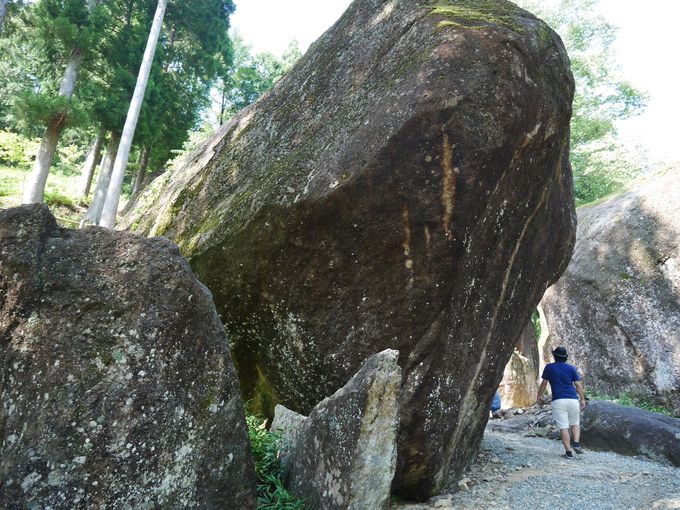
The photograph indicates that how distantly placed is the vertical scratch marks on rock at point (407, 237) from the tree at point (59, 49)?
13.4 meters

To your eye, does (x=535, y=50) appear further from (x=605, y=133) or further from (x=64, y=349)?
(x=605, y=133)

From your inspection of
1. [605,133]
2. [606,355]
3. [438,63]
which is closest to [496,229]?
[438,63]

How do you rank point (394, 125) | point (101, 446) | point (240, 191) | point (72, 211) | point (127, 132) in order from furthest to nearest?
1. point (72, 211)
2. point (127, 132)
3. point (240, 191)
4. point (394, 125)
5. point (101, 446)

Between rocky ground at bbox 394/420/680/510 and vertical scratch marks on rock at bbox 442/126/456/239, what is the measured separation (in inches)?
92.8

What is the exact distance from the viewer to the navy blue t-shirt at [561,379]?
23.6ft

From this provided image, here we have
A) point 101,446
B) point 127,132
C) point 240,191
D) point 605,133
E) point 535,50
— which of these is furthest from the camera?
point 605,133

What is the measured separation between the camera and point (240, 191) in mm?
5301

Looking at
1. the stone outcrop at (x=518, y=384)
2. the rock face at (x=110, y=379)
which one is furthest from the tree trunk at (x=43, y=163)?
the rock face at (x=110, y=379)

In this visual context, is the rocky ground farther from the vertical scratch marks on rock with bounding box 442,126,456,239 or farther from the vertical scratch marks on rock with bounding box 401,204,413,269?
the vertical scratch marks on rock with bounding box 442,126,456,239

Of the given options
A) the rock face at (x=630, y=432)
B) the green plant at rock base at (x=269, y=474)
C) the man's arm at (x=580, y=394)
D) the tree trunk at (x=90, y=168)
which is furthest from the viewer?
the tree trunk at (x=90, y=168)

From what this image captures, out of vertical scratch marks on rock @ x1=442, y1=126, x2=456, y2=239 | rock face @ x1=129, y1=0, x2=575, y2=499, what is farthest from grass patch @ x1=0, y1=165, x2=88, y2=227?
vertical scratch marks on rock @ x1=442, y1=126, x2=456, y2=239

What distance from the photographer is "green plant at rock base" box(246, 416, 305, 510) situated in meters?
3.60

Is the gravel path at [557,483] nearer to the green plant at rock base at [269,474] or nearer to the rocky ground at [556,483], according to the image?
the rocky ground at [556,483]

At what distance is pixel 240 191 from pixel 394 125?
1800mm
